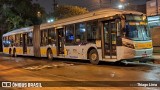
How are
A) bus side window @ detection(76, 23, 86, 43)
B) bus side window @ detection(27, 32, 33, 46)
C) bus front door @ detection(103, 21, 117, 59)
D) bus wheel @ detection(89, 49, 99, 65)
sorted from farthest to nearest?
1. bus side window @ detection(27, 32, 33, 46)
2. bus side window @ detection(76, 23, 86, 43)
3. bus wheel @ detection(89, 49, 99, 65)
4. bus front door @ detection(103, 21, 117, 59)

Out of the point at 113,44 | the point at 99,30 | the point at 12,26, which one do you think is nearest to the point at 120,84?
the point at 113,44

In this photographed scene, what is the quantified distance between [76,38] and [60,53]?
3.17 meters

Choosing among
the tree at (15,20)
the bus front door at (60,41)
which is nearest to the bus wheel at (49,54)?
the bus front door at (60,41)

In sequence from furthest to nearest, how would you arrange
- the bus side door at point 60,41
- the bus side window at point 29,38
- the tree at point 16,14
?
the tree at point 16,14 → the bus side window at point 29,38 → the bus side door at point 60,41

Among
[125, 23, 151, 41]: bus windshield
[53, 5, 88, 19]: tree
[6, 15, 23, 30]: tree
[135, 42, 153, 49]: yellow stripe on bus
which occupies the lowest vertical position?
[135, 42, 153, 49]: yellow stripe on bus

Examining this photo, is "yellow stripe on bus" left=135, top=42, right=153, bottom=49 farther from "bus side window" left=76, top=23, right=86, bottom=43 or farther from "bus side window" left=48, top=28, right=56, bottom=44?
"bus side window" left=48, top=28, right=56, bottom=44

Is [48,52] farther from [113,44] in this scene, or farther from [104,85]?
[104,85]

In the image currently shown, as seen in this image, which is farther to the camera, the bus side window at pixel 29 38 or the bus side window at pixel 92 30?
the bus side window at pixel 29 38

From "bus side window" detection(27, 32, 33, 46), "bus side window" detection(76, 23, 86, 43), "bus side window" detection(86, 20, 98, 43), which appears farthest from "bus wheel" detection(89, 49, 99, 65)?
"bus side window" detection(27, 32, 33, 46)

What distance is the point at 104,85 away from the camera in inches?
411

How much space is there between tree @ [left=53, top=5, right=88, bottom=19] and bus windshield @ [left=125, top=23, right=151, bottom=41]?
4154 centimetres

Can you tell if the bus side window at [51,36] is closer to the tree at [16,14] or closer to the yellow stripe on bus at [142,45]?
the yellow stripe on bus at [142,45]

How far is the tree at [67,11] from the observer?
5927 cm

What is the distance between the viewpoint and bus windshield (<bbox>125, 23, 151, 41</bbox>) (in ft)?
53.1
